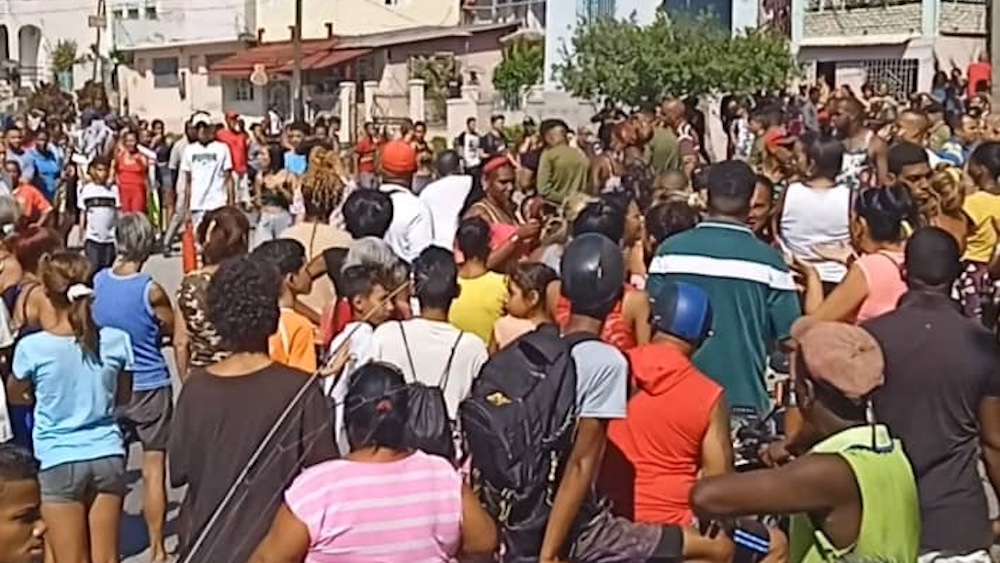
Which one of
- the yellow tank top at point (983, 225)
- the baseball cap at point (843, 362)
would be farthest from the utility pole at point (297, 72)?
the baseball cap at point (843, 362)

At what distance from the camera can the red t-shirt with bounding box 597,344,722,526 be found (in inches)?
200

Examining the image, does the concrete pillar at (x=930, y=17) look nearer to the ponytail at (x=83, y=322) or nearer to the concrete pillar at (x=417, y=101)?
the concrete pillar at (x=417, y=101)

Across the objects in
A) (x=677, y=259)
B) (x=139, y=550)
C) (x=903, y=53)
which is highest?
(x=903, y=53)

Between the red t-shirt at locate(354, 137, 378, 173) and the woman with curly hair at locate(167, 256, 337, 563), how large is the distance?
12289 millimetres

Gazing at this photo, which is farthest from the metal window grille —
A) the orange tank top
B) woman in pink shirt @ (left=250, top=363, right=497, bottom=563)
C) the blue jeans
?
woman in pink shirt @ (left=250, top=363, right=497, bottom=563)

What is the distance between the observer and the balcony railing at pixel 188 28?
53.8 m

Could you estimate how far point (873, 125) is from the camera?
570 inches

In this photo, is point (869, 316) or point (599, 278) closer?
point (599, 278)

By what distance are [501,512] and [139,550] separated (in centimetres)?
334

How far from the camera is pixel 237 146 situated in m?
18.9

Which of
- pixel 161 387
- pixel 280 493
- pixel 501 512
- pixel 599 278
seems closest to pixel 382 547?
pixel 280 493

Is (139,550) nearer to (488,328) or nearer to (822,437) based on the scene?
(488,328)

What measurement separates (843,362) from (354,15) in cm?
4719

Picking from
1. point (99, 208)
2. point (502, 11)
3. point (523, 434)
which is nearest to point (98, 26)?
point (502, 11)
